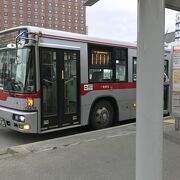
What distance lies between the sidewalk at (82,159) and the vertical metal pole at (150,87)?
1.92 m

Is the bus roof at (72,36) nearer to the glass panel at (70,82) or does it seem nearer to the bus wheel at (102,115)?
the glass panel at (70,82)

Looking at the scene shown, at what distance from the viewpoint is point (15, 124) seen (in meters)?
7.23

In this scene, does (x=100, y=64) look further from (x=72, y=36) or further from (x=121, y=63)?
(x=72, y=36)

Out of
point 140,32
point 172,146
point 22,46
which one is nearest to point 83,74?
point 22,46

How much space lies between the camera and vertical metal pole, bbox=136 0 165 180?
8.29 feet

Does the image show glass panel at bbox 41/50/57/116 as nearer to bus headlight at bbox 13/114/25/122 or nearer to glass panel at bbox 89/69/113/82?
bus headlight at bbox 13/114/25/122

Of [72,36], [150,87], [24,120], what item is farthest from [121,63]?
Answer: [150,87]

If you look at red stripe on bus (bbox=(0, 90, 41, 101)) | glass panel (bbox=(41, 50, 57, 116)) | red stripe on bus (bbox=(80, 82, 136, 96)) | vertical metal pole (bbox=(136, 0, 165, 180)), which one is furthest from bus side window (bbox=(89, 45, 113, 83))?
vertical metal pole (bbox=(136, 0, 165, 180))

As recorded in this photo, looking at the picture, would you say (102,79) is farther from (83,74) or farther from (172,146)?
(172,146)

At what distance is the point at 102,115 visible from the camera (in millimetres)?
8750

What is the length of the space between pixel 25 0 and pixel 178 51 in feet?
132

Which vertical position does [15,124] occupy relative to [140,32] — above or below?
below

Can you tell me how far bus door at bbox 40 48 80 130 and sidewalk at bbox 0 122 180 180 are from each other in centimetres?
84

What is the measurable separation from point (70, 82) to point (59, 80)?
1.18ft
